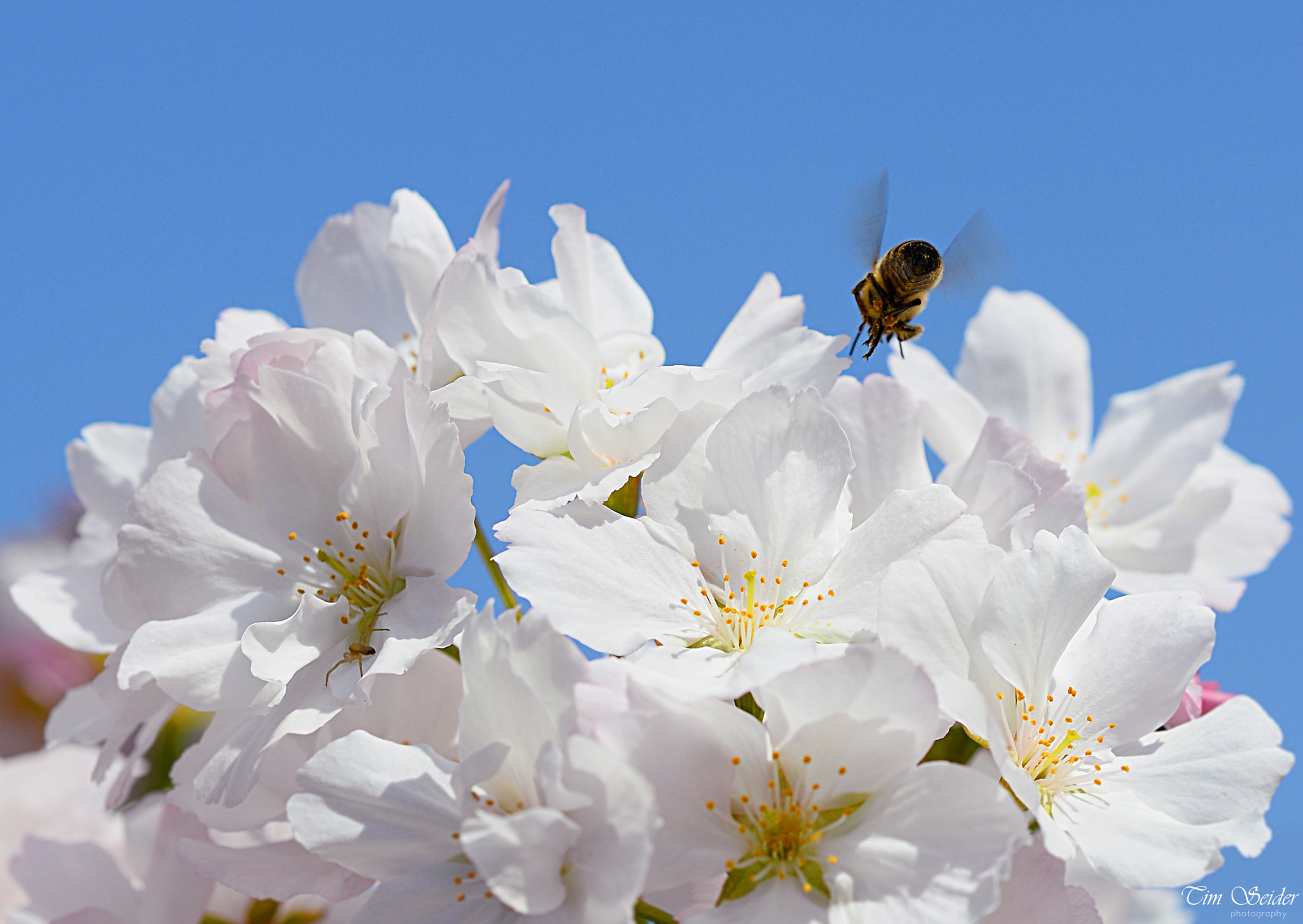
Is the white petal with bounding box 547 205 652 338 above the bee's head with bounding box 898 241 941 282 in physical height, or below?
below

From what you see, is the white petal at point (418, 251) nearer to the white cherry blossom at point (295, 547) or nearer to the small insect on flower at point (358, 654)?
the white cherry blossom at point (295, 547)

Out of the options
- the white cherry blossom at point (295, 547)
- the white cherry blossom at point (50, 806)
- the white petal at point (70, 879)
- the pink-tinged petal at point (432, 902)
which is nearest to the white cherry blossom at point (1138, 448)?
the white cherry blossom at point (295, 547)

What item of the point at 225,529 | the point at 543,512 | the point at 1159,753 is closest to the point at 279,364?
the point at 225,529

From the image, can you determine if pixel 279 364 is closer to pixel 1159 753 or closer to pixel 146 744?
pixel 146 744

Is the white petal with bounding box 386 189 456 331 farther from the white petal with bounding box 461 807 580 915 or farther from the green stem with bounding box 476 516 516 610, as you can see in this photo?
the white petal with bounding box 461 807 580 915

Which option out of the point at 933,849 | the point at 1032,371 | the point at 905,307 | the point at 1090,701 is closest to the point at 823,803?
the point at 933,849

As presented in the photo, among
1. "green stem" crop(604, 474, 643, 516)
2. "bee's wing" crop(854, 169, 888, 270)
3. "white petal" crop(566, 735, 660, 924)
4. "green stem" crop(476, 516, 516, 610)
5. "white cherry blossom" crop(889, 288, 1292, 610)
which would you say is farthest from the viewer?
"white cherry blossom" crop(889, 288, 1292, 610)

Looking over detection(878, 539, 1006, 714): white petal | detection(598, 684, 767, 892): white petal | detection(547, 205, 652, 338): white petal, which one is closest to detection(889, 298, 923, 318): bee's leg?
detection(547, 205, 652, 338): white petal
